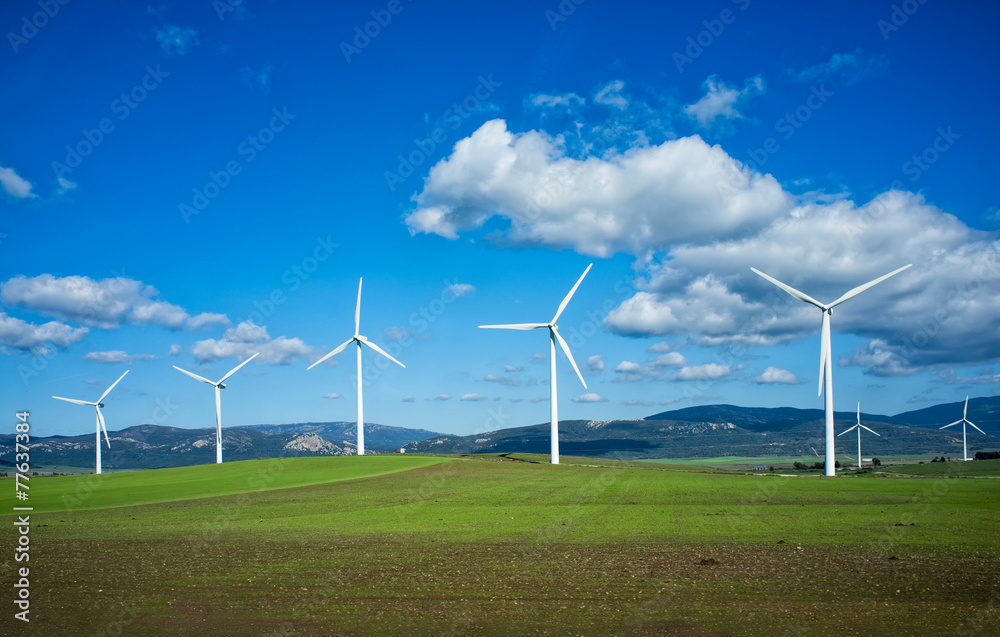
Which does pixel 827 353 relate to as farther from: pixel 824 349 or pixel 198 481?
pixel 198 481

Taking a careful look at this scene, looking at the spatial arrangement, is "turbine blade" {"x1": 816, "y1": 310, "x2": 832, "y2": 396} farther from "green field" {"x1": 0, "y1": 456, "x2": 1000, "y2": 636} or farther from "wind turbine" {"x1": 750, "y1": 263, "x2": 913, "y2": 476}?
"green field" {"x1": 0, "y1": 456, "x2": 1000, "y2": 636}

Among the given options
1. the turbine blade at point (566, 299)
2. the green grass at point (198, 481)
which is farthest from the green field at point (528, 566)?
the turbine blade at point (566, 299)

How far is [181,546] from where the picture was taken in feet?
90.2

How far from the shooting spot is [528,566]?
21875mm

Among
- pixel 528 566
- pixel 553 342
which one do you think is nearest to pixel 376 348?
pixel 553 342

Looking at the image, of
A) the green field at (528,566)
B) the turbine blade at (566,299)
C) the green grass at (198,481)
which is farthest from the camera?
the turbine blade at (566,299)

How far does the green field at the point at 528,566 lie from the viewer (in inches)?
600

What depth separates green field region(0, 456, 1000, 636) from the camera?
15250 millimetres

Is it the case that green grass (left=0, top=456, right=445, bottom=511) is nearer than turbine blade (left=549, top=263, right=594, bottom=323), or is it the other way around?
green grass (left=0, top=456, right=445, bottom=511)

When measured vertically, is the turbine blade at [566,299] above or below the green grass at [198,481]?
above

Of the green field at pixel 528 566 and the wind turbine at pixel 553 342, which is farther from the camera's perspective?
Result: the wind turbine at pixel 553 342

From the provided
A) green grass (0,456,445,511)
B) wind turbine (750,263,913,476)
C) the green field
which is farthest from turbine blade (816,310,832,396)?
green grass (0,456,445,511)

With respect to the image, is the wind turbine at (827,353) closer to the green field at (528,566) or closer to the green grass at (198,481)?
the green field at (528,566)

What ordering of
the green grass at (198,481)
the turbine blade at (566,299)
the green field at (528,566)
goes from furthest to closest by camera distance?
the turbine blade at (566,299) < the green grass at (198,481) < the green field at (528,566)
